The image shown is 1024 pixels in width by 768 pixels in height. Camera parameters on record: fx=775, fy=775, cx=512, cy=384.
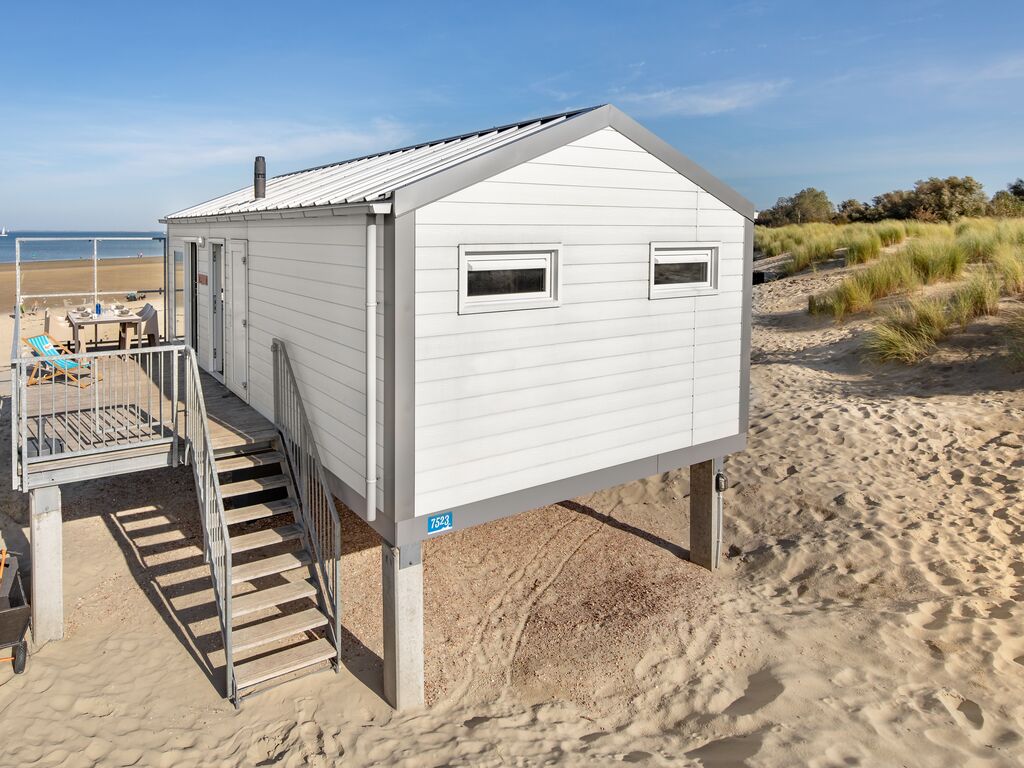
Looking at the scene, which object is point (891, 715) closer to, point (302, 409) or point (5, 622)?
point (302, 409)

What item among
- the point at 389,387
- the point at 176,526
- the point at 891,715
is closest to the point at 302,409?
the point at 389,387

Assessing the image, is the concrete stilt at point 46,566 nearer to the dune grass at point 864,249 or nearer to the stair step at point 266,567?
the stair step at point 266,567

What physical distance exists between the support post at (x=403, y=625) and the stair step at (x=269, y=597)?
0.90m

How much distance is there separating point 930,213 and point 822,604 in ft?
95.3

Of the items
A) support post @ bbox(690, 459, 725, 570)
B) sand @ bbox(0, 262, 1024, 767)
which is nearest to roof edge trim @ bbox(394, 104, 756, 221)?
support post @ bbox(690, 459, 725, 570)

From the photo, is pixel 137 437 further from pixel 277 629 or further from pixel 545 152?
pixel 545 152

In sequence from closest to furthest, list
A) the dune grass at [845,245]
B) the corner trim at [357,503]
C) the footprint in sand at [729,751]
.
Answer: the footprint in sand at [729,751] < the corner trim at [357,503] < the dune grass at [845,245]

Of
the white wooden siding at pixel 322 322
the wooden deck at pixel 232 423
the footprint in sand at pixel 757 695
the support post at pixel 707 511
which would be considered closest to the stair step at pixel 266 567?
the white wooden siding at pixel 322 322

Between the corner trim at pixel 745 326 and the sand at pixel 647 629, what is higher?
the corner trim at pixel 745 326

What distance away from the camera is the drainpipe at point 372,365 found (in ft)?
18.6

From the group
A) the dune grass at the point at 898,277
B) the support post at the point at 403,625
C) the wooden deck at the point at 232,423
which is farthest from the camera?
the dune grass at the point at 898,277

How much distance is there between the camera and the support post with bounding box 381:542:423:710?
6.02 metres

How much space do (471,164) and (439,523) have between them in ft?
8.98

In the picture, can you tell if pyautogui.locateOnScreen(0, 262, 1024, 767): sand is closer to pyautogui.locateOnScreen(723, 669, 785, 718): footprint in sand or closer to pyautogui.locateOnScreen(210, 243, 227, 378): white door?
pyautogui.locateOnScreen(723, 669, 785, 718): footprint in sand
